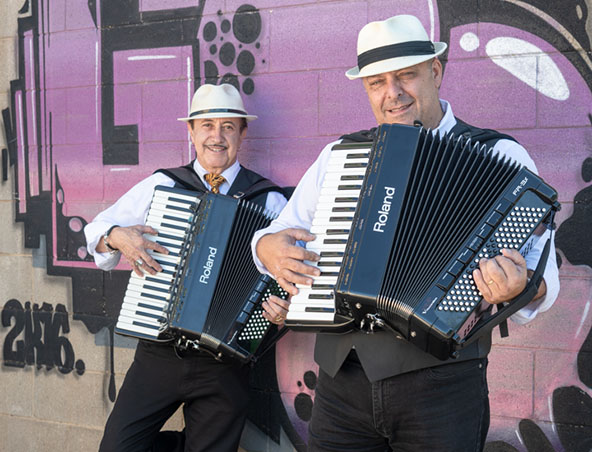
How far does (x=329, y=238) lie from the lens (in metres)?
1.79

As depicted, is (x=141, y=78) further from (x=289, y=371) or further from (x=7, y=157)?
(x=289, y=371)

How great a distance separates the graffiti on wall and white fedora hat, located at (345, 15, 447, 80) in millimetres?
861

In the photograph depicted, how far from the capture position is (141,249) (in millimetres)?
2602

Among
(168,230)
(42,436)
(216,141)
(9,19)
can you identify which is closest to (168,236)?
(168,230)

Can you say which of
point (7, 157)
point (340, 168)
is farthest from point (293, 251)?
point (7, 157)

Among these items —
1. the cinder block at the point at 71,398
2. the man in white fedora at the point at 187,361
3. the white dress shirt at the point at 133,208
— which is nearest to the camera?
the man in white fedora at the point at 187,361

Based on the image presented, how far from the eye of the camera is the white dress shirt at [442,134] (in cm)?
175

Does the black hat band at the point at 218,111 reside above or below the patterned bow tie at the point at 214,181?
above

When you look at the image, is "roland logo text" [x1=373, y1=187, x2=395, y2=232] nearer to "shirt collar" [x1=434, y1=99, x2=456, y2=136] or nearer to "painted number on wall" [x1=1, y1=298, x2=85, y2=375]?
"shirt collar" [x1=434, y1=99, x2=456, y2=136]

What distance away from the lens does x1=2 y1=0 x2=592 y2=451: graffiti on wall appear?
2629 mm

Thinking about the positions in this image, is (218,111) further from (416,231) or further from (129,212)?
(416,231)

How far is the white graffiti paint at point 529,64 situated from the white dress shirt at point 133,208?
1094mm

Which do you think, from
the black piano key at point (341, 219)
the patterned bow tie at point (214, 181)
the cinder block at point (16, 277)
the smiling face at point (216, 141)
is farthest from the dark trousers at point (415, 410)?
the cinder block at point (16, 277)

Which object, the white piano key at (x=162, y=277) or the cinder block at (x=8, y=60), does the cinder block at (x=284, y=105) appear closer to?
the white piano key at (x=162, y=277)
